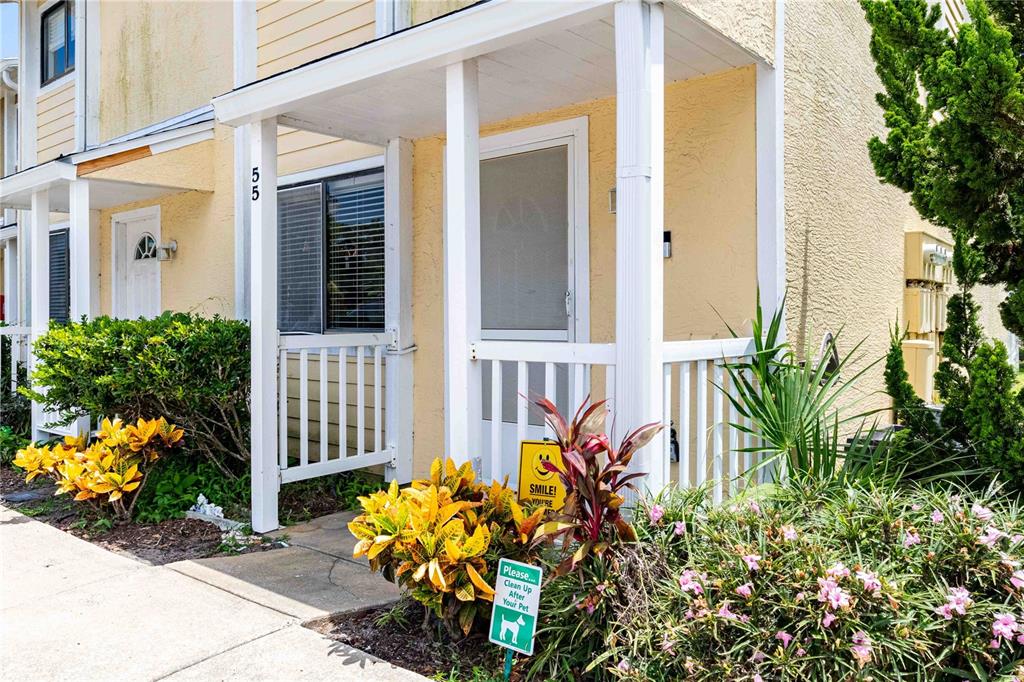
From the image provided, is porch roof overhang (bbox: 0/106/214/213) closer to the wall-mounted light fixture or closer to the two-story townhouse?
the two-story townhouse

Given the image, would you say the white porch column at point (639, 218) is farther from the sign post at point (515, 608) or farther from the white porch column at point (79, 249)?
the white porch column at point (79, 249)

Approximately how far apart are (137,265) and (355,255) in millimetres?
3820

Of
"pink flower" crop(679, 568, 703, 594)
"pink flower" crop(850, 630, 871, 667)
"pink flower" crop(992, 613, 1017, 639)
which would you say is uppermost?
"pink flower" crop(679, 568, 703, 594)

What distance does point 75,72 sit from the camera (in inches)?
365

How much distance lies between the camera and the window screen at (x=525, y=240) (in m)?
5.00

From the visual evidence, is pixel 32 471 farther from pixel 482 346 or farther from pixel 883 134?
pixel 883 134

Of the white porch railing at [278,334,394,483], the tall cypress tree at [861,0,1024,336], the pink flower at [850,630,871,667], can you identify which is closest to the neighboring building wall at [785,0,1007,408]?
the tall cypress tree at [861,0,1024,336]

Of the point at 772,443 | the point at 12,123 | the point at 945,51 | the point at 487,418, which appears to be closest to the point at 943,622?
the point at 772,443

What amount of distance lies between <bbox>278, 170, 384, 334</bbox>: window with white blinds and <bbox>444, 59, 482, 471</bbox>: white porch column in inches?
90.6

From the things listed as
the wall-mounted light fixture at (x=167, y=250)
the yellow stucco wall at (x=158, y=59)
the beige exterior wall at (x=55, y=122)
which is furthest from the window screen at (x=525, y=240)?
the beige exterior wall at (x=55, y=122)

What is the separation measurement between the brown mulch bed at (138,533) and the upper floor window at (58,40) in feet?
19.8

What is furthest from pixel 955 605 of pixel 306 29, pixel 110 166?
pixel 110 166

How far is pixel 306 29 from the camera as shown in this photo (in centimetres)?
640

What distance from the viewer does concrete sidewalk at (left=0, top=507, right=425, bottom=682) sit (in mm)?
3104
